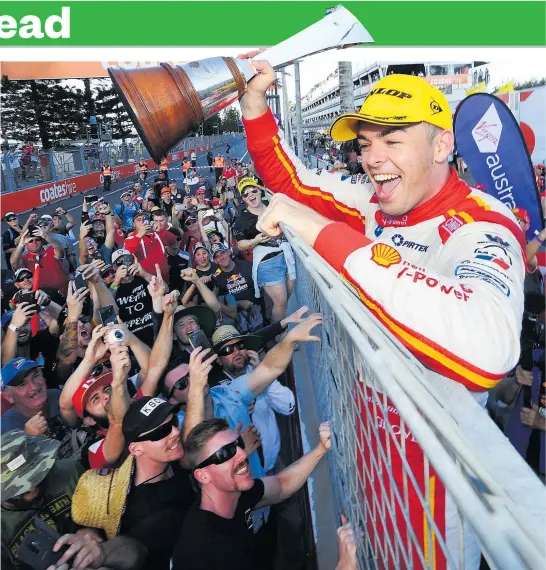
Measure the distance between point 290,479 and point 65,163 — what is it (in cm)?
1843

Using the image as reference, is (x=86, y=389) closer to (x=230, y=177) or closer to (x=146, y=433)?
(x=146, y=433)

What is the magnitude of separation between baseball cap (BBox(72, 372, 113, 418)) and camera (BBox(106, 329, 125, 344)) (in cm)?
24

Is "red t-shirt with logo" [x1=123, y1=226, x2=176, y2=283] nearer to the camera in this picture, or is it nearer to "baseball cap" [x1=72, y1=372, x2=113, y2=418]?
the camera

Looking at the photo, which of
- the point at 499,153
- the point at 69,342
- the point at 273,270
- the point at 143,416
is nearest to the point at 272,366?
the point at 143,416

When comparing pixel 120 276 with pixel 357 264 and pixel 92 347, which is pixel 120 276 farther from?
pixel 357 264

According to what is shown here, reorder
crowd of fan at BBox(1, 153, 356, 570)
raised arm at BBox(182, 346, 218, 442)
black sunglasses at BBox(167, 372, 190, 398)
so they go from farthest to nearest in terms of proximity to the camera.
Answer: black sunglasses at BBox(167, 372, 190, 398) < raised arm at BBox(182, 346, 218, 442) < crowd of fan at BBox(1, 153, 356, 570)

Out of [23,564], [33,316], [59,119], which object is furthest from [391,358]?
[59,119]

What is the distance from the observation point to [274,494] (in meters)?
2.32

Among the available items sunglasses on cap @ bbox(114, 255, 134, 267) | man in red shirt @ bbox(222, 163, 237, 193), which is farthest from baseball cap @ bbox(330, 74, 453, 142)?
man in red shirt @ bbox(222, 163, 237, 193)

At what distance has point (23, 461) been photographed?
2254mm

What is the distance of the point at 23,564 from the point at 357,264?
1948 mm

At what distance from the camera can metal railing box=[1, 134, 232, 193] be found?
1426cm

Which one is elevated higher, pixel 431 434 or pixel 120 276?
pixel 431 434

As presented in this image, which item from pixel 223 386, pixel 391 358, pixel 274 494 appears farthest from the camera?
pixel 223 386
